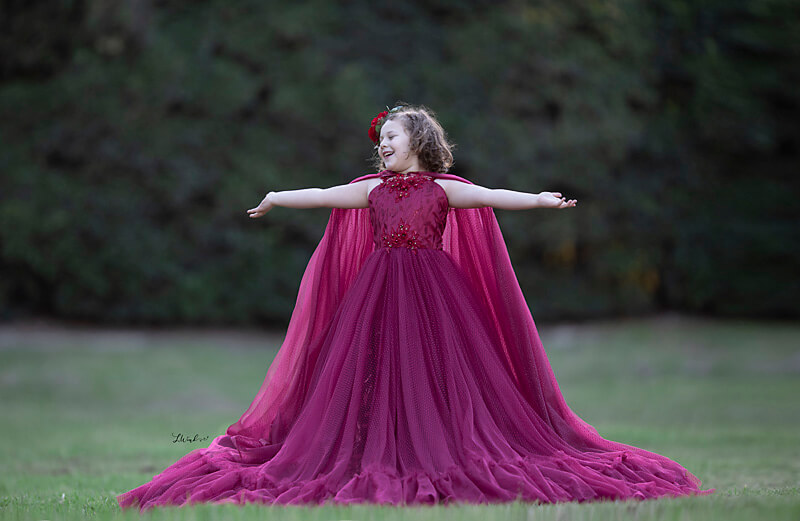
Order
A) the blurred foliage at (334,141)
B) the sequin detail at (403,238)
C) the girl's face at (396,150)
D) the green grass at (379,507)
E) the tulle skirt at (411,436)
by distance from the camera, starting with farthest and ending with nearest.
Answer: the blurred foliage at (334,141) → the girl's face at (396,150) → the sequin detail at (403,238) → the tulle skirt at (411,436) → the green grass at (379,507)

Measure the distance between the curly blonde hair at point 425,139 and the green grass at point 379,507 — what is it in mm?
1642

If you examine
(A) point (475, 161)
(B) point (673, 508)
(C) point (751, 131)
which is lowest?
(B) point (673, 508)

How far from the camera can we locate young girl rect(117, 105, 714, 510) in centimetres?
317

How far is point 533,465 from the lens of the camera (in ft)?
10.6

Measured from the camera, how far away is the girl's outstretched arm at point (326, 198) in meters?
3.83

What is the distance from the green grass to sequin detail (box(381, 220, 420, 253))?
1232mm

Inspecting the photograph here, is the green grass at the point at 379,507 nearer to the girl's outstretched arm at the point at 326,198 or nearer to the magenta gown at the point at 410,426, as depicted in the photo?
the magenta gown at the point at 410,426

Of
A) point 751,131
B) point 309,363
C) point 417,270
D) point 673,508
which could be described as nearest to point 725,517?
point 673,508

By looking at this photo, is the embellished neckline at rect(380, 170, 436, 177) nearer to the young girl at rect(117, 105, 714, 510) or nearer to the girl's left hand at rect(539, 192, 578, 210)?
the young girl at rect(117, 105, 714, 510)

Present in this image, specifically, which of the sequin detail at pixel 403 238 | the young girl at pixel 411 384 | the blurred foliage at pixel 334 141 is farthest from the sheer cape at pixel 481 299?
the blurred foliage at pixel 334 141

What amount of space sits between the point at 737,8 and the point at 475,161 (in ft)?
17.3

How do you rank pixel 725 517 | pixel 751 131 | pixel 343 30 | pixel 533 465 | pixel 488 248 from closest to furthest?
pixel 725 517 → pixel 533 465 → pixel 488 248 → pixel 343 30 → pixel 751 131

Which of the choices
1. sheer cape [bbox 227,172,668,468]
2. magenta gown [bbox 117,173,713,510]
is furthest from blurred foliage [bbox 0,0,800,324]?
magenta gown [bbox 117,173,713,510]

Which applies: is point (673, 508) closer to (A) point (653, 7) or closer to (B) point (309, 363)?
(B) point (309, 363)
